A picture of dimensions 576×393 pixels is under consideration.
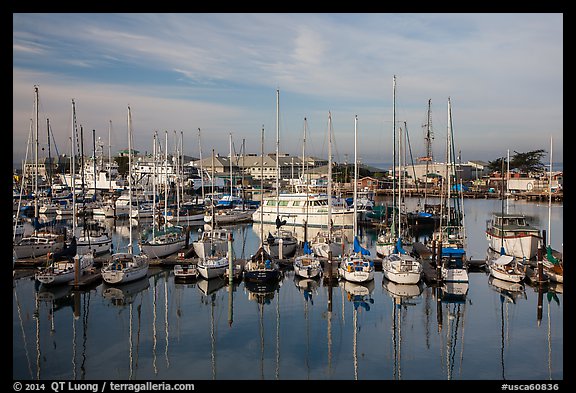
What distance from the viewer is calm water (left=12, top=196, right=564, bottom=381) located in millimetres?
16719

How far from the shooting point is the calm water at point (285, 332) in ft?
54.9

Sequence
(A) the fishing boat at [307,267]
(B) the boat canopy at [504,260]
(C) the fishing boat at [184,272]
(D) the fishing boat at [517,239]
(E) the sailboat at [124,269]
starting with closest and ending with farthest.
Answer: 1. (E) the sailboat at [124,269]
2. (B) the boat canopy at [504,260]
3. (A) the fishing boat at [307,267]
4. (C) the fishing boat at [184,272]
5. (D) the fishing boat at [517,239]

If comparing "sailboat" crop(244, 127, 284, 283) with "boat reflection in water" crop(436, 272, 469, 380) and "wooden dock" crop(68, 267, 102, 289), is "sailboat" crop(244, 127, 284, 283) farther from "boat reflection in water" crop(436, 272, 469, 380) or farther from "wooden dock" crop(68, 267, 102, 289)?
"boat reflection in water" crop(436, 272, 469, 380)

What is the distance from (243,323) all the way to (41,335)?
748 centimetres

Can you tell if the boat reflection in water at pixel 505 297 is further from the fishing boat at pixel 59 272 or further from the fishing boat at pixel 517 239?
the fishing boat at pixel 59 272

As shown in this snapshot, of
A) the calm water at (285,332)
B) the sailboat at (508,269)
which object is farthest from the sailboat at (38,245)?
the sailboat at (508,269)

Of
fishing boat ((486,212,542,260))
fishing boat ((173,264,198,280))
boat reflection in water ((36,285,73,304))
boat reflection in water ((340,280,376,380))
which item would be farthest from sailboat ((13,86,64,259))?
fishing boat ((486,212,542,260))

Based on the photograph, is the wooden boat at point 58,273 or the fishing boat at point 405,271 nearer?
the wooden boat at point 58,273

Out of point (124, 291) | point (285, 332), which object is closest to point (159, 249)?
point (124, 291)

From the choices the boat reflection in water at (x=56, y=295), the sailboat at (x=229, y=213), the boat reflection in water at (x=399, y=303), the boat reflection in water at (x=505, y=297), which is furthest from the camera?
the sailboat at (x=229, y=213)

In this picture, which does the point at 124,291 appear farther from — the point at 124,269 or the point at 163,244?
the point at 163,244

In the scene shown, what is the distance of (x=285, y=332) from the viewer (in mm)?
20328
